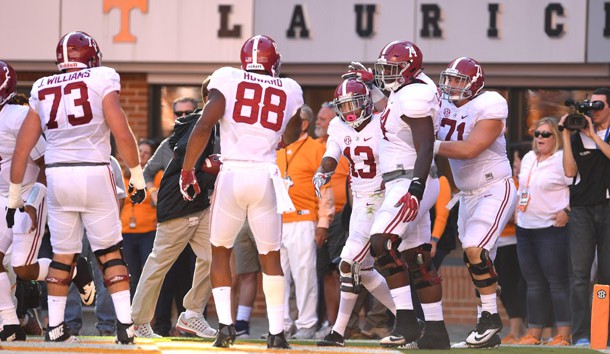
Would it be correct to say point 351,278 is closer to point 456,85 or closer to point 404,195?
point 404,195

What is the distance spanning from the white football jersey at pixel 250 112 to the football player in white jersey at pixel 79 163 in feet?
2.22

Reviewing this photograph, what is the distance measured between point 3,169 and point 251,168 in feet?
6.72

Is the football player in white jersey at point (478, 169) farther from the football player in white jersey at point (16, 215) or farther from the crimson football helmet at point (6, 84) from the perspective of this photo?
the crimson football helmet at point (6, 84)

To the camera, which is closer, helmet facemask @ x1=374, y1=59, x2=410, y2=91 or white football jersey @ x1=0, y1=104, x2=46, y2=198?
white football jersey @ x1=0, y1=104, x2=46, y2=198

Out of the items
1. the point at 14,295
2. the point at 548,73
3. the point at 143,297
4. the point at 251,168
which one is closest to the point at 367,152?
the point at 251,168

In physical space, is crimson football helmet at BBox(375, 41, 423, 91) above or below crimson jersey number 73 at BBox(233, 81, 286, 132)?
above

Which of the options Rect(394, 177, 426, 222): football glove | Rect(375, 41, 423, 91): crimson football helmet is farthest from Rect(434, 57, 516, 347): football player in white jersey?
Rect(394, 177, 426, 222): football glove

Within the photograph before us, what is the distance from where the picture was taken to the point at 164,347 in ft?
30.3

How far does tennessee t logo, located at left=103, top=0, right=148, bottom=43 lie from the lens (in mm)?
16156

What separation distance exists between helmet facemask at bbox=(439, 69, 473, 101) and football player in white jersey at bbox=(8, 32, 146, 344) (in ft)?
8.61

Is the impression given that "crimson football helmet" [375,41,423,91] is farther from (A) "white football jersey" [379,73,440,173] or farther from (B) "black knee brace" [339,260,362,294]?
(B) "black knee brace" [339,260,362,294]

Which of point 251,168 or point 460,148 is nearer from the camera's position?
point 251,168

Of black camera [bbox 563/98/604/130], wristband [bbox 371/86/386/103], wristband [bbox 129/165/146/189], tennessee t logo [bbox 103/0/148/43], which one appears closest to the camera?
wristband [bbox 129/165/146/189]

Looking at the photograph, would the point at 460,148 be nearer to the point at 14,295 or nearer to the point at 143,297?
the point at 143,297
